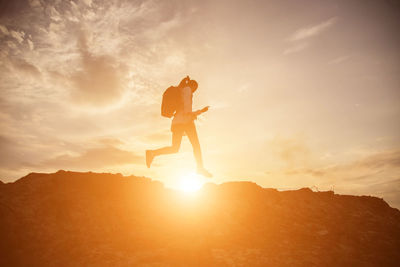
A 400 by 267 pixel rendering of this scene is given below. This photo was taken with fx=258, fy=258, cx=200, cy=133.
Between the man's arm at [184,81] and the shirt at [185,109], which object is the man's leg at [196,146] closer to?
the shirt at [185,109]

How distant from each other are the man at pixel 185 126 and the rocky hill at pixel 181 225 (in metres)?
1.34

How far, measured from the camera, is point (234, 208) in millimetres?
7398

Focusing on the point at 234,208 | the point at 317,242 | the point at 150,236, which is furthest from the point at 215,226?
the point at 317,242

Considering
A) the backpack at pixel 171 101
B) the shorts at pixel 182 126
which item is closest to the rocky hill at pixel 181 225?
the shorts at pixel 182 126

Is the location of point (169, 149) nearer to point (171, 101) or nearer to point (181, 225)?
point (171, 101)

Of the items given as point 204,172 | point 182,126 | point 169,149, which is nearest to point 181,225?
point 204,172

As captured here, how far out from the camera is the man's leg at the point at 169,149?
6.75 m

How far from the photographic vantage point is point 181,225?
6.57m

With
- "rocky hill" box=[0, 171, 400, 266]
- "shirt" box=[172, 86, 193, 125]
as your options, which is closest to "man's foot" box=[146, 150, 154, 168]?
"rocky hill" box=[0, 171, 400, 266]

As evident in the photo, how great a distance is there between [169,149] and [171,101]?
1.29 meters

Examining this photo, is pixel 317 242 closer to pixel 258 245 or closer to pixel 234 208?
pixel 258 245

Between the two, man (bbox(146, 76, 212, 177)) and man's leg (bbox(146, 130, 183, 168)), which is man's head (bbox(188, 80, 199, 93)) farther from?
man's leg (bbox(146, 130, 183, 168))

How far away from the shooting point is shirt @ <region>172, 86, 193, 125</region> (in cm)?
650

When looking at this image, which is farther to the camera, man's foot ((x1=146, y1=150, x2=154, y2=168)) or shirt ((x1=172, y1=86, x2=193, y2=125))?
man's foot ((x1=146, y1=150, x2=154, y2=168))
